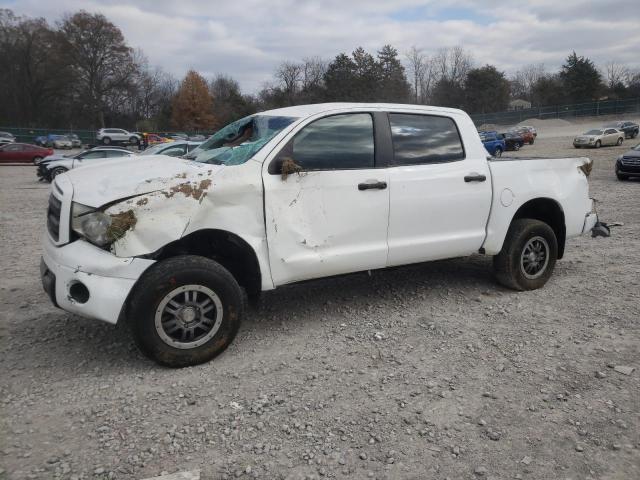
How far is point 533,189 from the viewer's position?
5.07 meters

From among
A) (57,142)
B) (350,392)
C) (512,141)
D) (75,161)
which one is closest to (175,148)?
(75,161)

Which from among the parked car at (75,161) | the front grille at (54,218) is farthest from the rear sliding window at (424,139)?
the parked car at (75,161)

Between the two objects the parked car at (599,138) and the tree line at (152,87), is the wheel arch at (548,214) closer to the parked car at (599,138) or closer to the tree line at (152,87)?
the parked car at (599,138)

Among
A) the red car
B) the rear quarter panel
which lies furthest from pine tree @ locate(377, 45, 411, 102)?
the rear quarter panel

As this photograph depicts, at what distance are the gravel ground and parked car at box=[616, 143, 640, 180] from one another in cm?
1319

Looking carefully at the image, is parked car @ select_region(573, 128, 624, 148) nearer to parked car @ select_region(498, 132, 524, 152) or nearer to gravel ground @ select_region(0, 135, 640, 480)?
parked car @ select_region(498, 132, 524, 152)

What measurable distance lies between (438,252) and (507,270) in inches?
38.5

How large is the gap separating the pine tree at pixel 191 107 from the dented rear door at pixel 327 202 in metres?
70.6

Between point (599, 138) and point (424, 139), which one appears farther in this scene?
point (599, 138)

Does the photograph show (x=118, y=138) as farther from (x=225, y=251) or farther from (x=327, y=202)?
(x=327, y=202)

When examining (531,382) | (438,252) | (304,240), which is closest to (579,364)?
(531,382)

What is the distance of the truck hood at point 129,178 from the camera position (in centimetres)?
337

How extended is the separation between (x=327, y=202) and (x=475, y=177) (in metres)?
1.58

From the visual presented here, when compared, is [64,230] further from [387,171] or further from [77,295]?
[387,171]
